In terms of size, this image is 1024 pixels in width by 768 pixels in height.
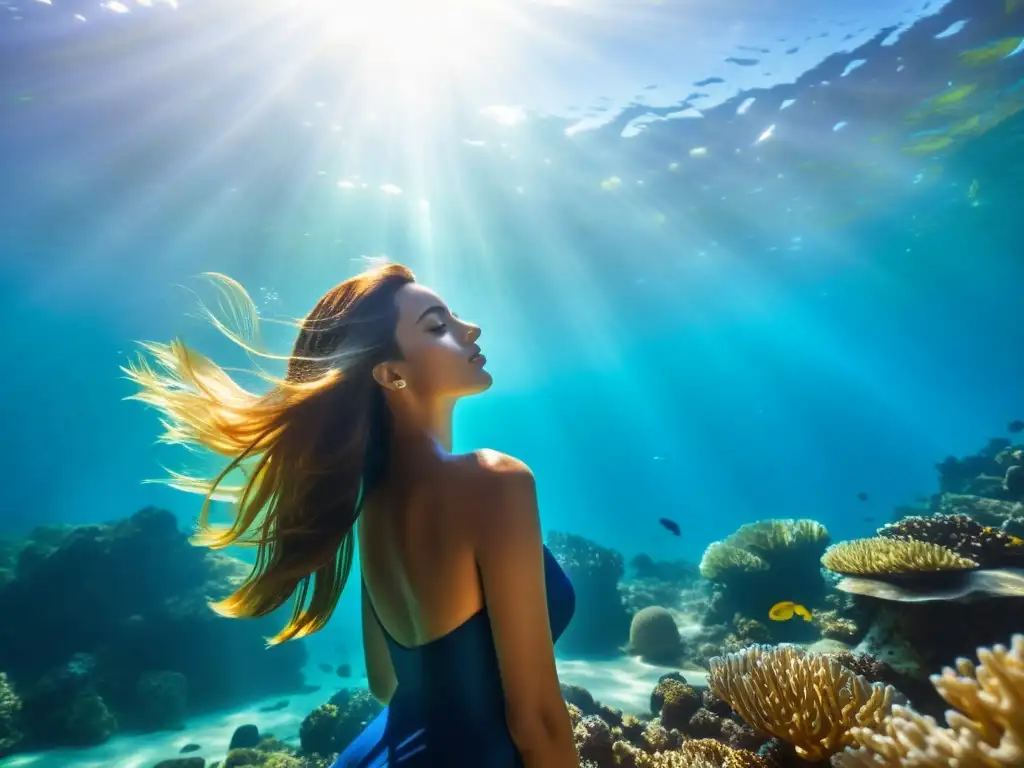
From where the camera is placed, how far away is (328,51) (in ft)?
49.0

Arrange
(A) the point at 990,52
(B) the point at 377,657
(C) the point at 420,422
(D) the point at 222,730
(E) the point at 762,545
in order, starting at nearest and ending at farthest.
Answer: (C) the point at 420,422 → (B) the point at 377,657 → (E) the point at 762,545 → (D) the point at 222,730 → (A) the point at 990,52

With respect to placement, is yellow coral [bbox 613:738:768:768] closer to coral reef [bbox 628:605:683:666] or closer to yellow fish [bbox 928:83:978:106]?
coral reef [bbox 628:605:683:666]

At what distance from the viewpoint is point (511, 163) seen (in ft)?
67.1

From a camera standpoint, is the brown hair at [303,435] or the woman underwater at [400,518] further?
the brown hair at [303,435]

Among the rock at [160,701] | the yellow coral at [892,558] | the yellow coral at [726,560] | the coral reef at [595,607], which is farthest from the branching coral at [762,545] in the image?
the rock at [160,701]

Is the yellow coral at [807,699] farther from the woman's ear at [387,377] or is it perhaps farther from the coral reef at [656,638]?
the coral reef at [656,638]

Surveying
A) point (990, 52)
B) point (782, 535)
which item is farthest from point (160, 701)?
point (990, 52)

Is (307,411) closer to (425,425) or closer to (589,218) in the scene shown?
(425,425)

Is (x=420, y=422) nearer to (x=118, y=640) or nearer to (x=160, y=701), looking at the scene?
(x=160, y=701)

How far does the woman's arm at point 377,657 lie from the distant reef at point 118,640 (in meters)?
12.7

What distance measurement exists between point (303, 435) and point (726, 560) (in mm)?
10204

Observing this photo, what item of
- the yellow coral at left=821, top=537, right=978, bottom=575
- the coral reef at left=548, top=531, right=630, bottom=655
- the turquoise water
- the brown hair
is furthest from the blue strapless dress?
the turquoise water

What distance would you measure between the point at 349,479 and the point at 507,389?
203ft

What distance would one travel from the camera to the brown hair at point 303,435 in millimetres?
1745
